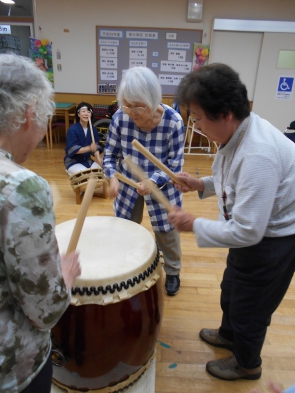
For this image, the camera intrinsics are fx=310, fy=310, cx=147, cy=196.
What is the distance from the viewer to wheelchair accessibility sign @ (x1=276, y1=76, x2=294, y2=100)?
579cm

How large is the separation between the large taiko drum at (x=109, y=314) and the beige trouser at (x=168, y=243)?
54cm

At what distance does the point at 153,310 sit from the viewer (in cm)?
119

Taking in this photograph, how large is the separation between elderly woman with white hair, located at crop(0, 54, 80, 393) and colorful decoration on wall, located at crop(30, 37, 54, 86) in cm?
542

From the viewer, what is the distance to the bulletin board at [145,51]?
5547mm

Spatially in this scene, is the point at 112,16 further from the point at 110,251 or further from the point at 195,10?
the point at 110,251

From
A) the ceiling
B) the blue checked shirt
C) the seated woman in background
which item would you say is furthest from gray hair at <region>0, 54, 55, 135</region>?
the ceiling

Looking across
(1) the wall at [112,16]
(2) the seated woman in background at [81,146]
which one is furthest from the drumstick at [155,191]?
(1) the wall at [112,16]

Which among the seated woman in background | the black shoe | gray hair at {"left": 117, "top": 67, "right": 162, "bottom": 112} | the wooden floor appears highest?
gray hair at {"left": 117, "top": 67, "right": 162, "bottom": 112}

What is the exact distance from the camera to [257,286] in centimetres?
118

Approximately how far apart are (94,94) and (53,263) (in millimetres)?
5755

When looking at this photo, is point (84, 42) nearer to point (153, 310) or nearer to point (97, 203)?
point (97, 203)

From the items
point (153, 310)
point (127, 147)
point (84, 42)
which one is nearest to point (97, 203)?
point (127, 147)

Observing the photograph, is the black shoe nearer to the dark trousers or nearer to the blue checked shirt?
the blue checked shirt

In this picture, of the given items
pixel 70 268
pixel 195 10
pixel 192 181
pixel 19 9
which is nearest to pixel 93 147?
pixel 192 181
